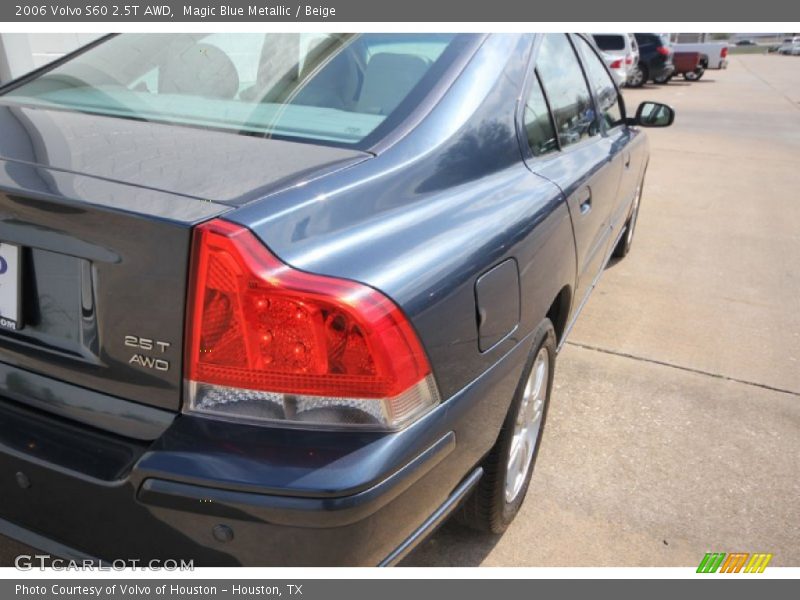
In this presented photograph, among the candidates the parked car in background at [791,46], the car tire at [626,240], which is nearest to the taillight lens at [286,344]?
the car tire at [626,240]

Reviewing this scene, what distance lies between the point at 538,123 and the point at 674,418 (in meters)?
1.56

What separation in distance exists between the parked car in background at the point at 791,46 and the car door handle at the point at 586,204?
2288 inches

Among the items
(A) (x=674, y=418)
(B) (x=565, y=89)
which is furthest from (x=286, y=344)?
(A) (x=674, y=418)

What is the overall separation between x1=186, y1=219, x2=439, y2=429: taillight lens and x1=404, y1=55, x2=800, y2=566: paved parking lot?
106 cm

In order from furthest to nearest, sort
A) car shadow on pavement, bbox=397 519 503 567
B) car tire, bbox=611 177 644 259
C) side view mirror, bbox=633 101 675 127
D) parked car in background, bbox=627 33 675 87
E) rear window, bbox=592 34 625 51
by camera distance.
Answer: parked car in background, bbox=627 33 675 87, rear window, bbox=592 34 625 51, car tire, bbox=611 177 644 259, side view mirror, bbox=633 101 675 127, car shadow on pavement, bbox=397 519 503 567

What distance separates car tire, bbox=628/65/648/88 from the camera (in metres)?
20.4

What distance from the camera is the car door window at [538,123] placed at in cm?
229

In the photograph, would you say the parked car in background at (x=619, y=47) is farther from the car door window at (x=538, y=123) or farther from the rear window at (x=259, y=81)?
the rear window at (x=259, y=81)

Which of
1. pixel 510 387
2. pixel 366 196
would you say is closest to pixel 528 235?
pixel 510 387

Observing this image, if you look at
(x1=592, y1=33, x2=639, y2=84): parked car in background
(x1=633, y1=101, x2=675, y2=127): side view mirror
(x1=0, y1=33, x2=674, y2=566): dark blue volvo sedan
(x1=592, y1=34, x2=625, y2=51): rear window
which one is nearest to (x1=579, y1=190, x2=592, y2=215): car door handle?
(x1=0, y1=33, x2=674, y2=566): dark blue volvo sedan

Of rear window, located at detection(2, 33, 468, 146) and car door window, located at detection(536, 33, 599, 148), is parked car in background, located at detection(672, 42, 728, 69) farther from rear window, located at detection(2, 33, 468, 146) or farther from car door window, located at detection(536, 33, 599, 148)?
rear window, located at detection(2, 33, 468, 146)

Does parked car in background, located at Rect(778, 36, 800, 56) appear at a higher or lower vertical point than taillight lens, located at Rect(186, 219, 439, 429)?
lower

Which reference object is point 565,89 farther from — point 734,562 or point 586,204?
point 734,562

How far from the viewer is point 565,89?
282 centimetres
